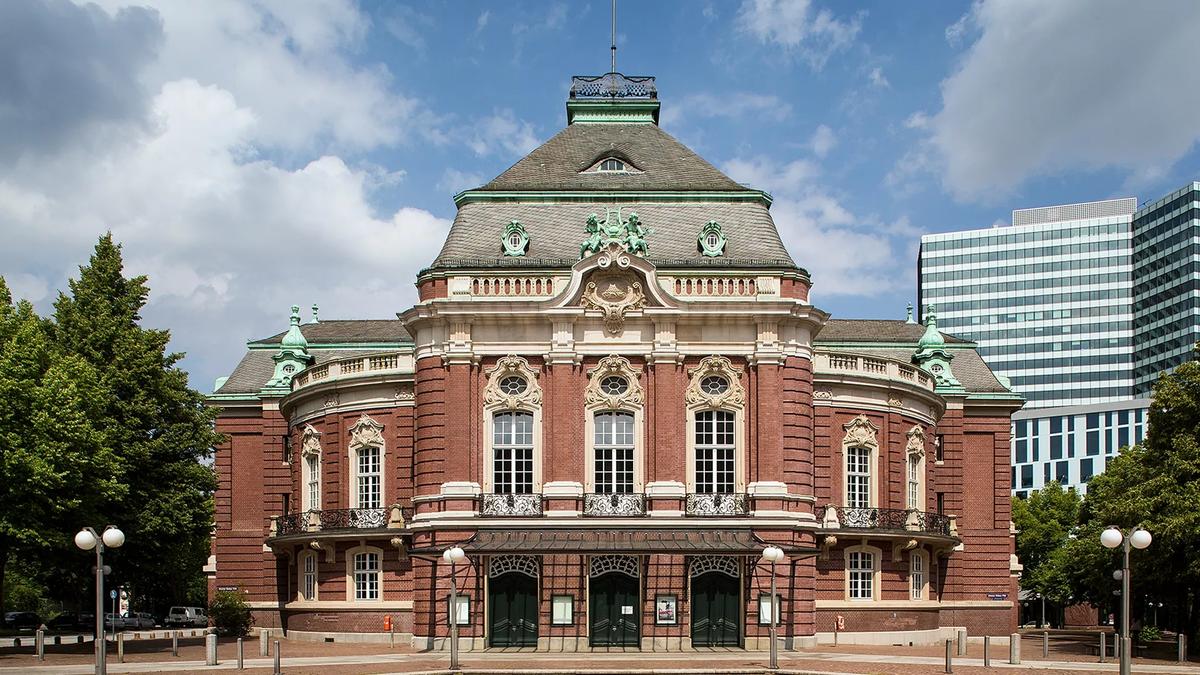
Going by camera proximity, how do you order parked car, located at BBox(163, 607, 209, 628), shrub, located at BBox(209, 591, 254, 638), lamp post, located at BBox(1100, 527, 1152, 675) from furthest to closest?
1. parked car, located at BBox(163, 607, 209, 628)
2. shrub, located at BBox(209, 591, 254, 638)
3. lamp post, located at BBox(1100, 527, 1152, 675)

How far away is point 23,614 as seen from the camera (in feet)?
257

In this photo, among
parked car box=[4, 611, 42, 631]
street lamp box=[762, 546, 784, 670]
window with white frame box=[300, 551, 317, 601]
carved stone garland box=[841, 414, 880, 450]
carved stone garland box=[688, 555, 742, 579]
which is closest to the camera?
street lamp box=[762, 546, 784, 670]

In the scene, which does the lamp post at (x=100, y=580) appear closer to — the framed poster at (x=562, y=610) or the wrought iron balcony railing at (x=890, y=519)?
the framed poster at (x=562, y=610)

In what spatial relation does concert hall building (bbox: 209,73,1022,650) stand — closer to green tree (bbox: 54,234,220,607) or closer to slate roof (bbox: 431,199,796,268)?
slate roof (bbox: 431,199,796,268)

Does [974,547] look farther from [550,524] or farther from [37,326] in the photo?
[37,326]

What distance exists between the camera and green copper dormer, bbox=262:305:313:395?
62625 mm

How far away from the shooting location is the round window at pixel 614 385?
1911 inches

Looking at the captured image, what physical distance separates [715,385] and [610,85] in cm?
1529

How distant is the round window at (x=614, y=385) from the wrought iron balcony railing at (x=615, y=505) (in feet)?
11.4

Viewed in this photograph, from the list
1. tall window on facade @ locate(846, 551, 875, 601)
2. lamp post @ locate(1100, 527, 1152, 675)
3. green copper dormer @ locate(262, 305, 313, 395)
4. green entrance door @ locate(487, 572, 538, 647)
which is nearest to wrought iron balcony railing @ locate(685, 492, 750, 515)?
green entrance door @ locate(487, 572, 538, 647)

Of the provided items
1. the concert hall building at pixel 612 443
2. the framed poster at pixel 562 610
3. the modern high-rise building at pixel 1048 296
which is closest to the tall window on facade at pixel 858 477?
the concert hall building at pixel 612 443

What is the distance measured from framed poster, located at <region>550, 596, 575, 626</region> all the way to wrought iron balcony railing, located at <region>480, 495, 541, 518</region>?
299 centimetres

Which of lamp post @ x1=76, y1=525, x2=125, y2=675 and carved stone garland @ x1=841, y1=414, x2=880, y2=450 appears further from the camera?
carved stone garland @ x1=841, y1=414, x2=880, y2=450

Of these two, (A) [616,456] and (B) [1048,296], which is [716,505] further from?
(B) [1048,296]
